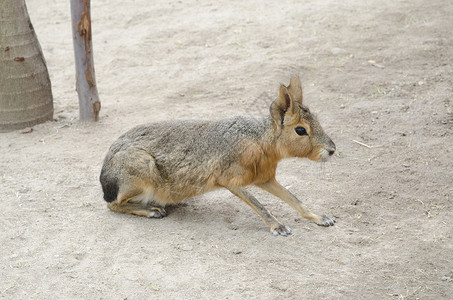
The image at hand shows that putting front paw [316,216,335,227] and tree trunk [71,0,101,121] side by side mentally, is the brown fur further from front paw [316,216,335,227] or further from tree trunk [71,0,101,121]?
tree trunk [71,0,101,121]

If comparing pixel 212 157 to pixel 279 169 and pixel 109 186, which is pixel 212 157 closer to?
pixel 109 186

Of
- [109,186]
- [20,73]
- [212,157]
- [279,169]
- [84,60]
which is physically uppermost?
[84,60]

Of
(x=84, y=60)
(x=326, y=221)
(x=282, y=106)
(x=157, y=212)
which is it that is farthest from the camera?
(x=84, y=60)

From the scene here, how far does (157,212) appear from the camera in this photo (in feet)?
17.3

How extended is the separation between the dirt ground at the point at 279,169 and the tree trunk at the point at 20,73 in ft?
1.07

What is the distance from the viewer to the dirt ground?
420 cm

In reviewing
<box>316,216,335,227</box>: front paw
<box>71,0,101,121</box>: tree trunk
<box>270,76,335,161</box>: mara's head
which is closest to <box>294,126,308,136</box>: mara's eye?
<box>270,76,335,161</box>: mara's head

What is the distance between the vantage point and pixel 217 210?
215 inches

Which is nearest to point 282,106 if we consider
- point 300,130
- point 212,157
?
point 300,130

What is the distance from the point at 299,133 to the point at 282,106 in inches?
11.3

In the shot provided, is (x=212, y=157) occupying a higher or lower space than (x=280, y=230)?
higher

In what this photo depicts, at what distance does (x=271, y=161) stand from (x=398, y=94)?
3.37 meters

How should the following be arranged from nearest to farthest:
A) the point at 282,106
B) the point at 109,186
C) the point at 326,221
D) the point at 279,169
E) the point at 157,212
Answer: the point at 282,106
the point at 326,221
the point at 109,186
the point at 157,212
the point at 279,169

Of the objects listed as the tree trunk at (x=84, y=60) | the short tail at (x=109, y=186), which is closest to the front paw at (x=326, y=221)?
the short tail at (x=109, y=186)
